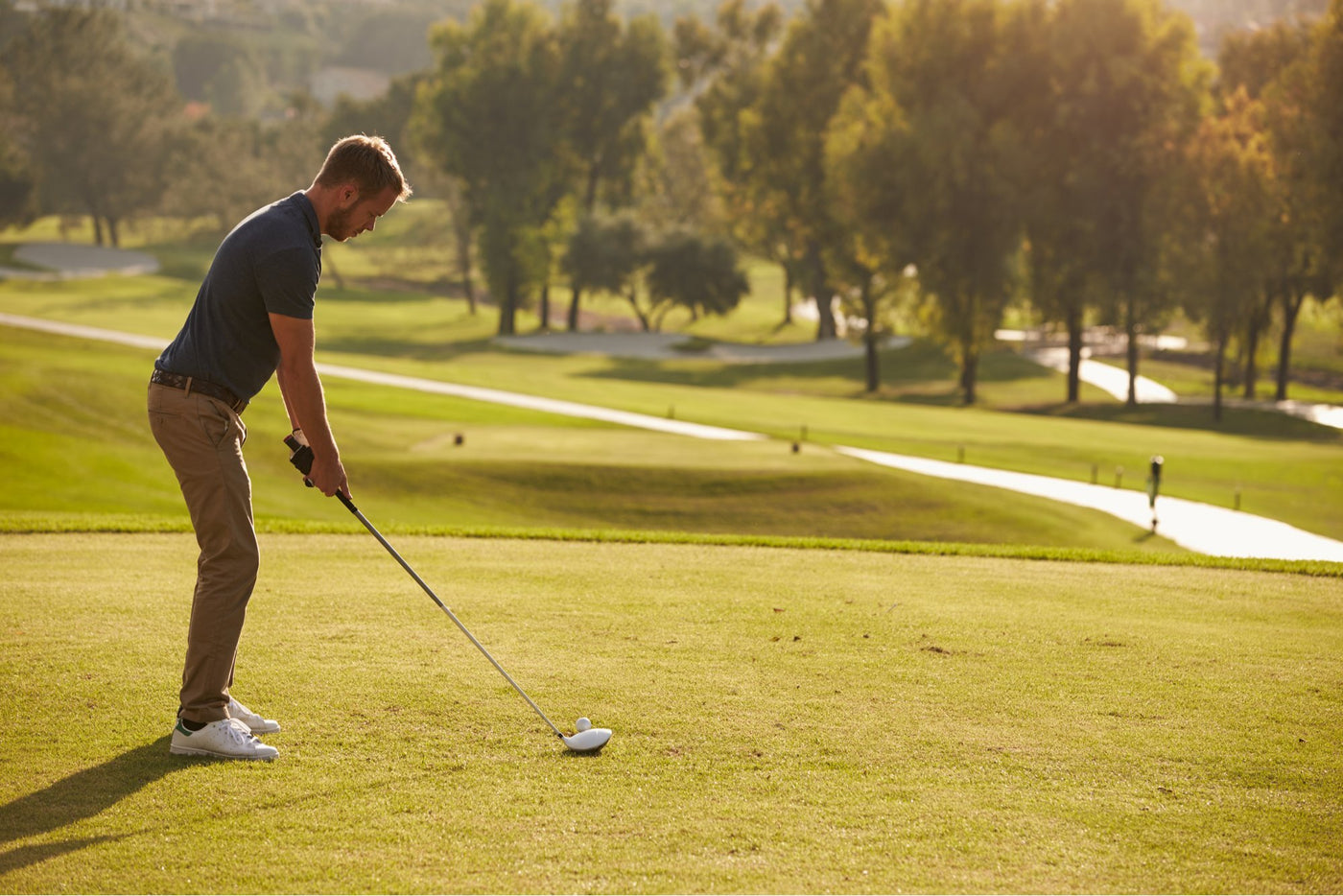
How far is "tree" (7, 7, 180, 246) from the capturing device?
88.7 meters

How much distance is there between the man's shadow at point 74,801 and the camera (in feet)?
14.3

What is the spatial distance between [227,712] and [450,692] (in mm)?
1161

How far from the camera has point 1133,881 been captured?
Answer: 4.22 metres

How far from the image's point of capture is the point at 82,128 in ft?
292

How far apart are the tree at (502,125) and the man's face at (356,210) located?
64.1 meters

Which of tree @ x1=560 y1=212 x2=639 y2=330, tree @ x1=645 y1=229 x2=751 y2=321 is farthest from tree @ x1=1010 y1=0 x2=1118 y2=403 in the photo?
tree @ x1=560 y1=212 x2=639 y2=330

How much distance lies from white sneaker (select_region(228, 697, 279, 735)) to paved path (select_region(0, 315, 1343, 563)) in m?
10.3

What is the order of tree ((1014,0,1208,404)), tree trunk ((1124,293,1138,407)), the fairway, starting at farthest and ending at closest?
tree trunk ((1124,293,1138,407)) < tree ((1014,0,1208,404)) < the fairway

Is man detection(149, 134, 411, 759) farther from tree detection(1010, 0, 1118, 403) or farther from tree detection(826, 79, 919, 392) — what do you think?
tree detection(1010, 0, 1118, 403)

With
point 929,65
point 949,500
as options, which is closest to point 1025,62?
point 929,65

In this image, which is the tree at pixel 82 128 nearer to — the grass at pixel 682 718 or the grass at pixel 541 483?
the grass at pixel 541 483

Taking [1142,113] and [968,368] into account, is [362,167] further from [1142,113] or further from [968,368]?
[968,368]

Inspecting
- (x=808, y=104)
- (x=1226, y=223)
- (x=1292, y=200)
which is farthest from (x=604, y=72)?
(x=1292, y=200)

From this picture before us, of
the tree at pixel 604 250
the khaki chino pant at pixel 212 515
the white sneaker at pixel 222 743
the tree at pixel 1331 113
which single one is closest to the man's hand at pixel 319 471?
the khaki chino pant at pixel 212 515
